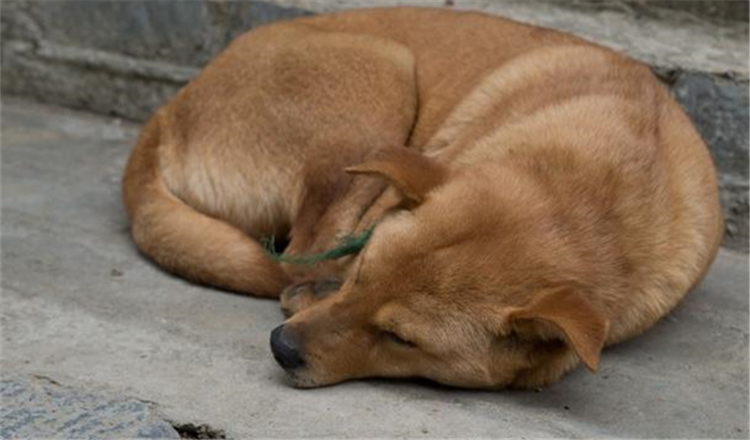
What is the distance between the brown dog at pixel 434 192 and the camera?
3.75 m

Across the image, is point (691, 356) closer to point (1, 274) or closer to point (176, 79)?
point (1, 274)

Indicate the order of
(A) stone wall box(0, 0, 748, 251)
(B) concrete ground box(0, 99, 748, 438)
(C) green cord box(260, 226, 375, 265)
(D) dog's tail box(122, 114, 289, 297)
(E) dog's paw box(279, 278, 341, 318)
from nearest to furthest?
(B) concrete ground box(0, 99, 748, 438) < (C) green cord box(260, 226, 375, 265) < (E) dog's paw box(279, 278, 341, 318) < (D) dog's tail box(122, 114, 289, 297) < (A) stone wall box(0, 0, 748, 251)

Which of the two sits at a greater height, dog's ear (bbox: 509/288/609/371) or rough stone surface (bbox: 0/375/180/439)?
dog's ear (bbox: 509/288/609/371)

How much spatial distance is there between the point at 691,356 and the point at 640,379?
0.33m

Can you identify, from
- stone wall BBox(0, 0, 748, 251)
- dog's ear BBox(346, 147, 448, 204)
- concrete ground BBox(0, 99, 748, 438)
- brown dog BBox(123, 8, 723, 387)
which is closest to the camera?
concrete ground BBox(0, 99, 748, 438)

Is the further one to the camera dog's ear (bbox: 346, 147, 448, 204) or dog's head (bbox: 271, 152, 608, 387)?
dog's ear (bbox: 346, 147, 448, 204)

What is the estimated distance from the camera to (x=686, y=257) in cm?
422

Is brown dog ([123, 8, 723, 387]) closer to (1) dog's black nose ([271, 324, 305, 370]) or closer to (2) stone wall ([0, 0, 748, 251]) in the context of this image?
(1) dog's black nose ([271, 324, 305, 370])

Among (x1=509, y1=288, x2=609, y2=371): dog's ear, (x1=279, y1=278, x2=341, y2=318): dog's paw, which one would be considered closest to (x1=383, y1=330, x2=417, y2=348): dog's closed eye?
(x1=509, y1=288, x2=609, y2=371): dog's ear

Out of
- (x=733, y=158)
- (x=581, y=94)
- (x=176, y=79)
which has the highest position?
(x=581, y=94)

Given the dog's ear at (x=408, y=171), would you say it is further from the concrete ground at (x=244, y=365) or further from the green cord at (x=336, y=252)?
the concrete ground at (x=244, y=365)

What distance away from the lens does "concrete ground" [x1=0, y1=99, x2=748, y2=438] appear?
11.9 feet

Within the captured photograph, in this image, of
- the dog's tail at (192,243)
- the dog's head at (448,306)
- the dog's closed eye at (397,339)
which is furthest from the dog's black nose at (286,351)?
the dog's tail at (192,243)

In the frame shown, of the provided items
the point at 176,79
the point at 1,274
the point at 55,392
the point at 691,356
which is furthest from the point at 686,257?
the point at 176,79
